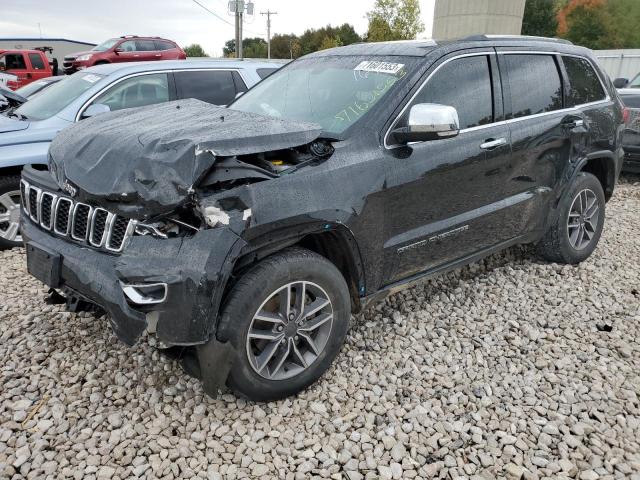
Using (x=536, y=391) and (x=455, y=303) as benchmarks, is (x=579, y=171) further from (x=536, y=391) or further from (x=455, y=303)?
(x=536, y=391)

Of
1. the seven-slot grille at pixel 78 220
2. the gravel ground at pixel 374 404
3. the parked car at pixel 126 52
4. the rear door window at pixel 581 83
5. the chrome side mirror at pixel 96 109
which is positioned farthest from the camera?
the parked car at pixel 126 52

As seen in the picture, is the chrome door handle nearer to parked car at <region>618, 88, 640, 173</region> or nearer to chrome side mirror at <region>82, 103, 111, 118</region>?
chrome side mirror at <region>82, 103, 111, 118</region>

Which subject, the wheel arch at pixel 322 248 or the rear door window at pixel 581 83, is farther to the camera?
the rear door window at pixel 581 83

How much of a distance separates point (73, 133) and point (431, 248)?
233 centimetres

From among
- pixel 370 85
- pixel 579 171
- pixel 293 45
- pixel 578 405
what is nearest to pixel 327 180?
pixel 370 85

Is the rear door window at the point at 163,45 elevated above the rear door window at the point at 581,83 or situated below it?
above

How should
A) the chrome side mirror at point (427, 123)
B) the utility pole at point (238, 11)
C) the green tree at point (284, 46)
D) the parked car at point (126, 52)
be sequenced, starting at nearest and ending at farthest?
the chrome side mirror at point (427, 123) < the parked car at point (126, 52) < the utility pole at point (238, 11) < the green tree at point (284, 46)

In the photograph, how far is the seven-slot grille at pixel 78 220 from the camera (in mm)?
2592

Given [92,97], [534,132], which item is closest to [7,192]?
[92,97]

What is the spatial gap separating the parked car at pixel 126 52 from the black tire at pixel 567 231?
1653cm

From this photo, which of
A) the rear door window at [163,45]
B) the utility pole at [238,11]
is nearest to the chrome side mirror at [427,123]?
the rear door window at [163,45]

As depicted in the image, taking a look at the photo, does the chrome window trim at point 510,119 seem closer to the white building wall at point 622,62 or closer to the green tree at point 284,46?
the white building wall at point 622,62

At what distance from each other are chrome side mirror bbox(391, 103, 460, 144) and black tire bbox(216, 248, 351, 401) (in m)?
0.87

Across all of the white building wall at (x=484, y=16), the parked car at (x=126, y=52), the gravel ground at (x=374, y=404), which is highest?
the white building wall at (x=484, y=16)
